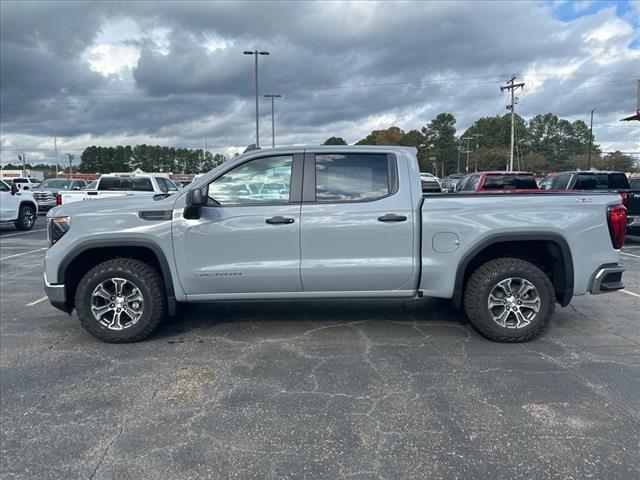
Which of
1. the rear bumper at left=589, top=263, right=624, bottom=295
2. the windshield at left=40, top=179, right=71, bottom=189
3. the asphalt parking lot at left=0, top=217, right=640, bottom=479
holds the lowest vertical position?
the asphalt parking lot at left=0, top=217, right=640, bottom=479

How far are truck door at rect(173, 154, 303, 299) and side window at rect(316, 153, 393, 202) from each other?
237 mm

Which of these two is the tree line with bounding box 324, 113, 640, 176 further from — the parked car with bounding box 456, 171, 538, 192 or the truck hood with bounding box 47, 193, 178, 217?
the truck hood with bounding box 47, 193, 178, 217

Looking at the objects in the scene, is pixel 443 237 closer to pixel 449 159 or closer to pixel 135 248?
pixel 135 248

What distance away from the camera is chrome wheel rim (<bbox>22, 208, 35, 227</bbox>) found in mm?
15605

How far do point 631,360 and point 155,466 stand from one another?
13.1 feet

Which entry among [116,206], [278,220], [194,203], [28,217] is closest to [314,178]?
[278,220]

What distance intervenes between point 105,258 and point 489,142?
406 ft

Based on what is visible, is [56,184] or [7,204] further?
[56,184]

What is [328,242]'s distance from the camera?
4.47 metres

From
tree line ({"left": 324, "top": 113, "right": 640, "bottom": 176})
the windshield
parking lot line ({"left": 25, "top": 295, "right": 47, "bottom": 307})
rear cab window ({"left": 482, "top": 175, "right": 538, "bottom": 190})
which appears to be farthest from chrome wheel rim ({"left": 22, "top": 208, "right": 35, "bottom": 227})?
tree line ({"left": 324, "top": 113, "right": 640, "bottom": 176})

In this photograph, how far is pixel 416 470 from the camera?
2.70 metres

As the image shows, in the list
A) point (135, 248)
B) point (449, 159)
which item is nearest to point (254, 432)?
point (135, 248)

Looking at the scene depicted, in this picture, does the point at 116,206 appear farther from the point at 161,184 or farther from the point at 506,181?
the point at 161,184

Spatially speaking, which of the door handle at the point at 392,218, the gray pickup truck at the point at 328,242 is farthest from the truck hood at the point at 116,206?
the door handle at the point at 392,218
